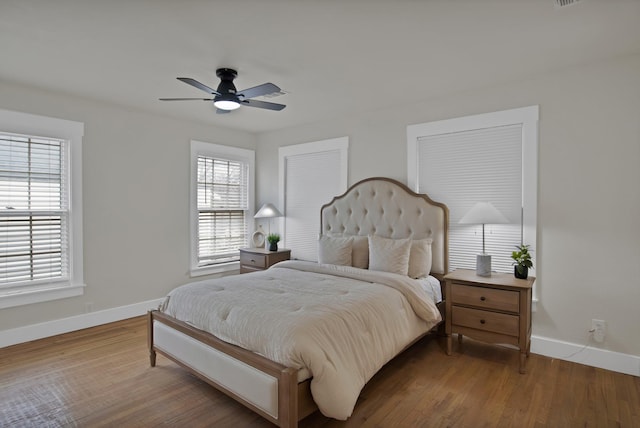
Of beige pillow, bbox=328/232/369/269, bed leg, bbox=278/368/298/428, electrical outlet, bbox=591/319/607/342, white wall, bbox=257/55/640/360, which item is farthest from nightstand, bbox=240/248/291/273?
electrical outlet, bbox=591/319/607/342

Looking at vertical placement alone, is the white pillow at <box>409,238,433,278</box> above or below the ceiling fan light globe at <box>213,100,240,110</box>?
below

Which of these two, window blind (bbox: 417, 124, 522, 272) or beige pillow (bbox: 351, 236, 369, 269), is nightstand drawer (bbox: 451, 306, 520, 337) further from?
beige pillow (bbox: 351, 236, 369, 269)

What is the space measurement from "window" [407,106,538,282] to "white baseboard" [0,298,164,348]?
12.4 feet

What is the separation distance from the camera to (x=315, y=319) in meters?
2.21

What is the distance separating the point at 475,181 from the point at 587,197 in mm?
957

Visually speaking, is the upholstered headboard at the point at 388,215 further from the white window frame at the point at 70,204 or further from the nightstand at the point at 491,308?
the white window frame at the point at 70,204

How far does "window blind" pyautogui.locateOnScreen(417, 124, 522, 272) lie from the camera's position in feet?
11.3

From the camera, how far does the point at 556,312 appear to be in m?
3.23

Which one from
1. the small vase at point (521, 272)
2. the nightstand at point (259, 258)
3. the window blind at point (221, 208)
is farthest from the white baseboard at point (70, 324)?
the small vase at point (521, 272)

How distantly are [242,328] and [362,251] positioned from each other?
2004 millimetres

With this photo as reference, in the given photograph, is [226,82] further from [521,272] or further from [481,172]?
[521,272]

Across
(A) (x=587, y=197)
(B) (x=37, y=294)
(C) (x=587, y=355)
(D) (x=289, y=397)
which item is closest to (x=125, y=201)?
(B) (x=37, y=294)

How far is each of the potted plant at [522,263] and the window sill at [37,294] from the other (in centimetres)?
456

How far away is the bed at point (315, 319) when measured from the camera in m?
2.02
